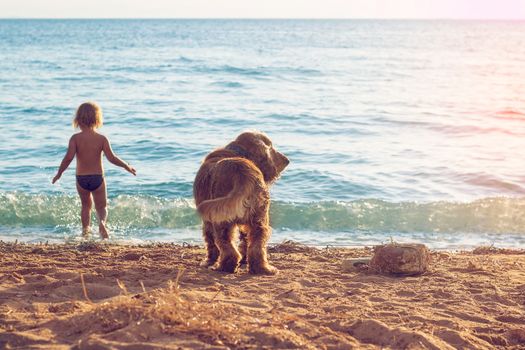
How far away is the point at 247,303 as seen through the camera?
5.25 meters

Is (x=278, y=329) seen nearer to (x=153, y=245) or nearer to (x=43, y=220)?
(x=153, y=245)

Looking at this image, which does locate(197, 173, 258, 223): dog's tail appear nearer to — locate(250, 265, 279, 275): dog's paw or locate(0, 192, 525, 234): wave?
locate(250, 265, 279, 275): dog's paw

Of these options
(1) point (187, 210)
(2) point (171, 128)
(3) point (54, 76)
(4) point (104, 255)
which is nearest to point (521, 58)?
(3) point (54, 76)

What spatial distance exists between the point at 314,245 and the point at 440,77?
1132 inches

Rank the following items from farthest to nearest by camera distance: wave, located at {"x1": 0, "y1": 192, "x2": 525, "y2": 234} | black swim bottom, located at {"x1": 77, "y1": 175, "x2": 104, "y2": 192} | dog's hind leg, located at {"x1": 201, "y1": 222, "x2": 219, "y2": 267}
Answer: wave, located at {"x1": 0, "y1": 192, "x2": 525, "y2": 234}
black swim bottom, located at {"x1": 77, "y1": 175, "x2": 104, "y2": 192}
dog's hind leg, located at {"x1": 201, "y1": 222, "x2": 219, "y2": 267}

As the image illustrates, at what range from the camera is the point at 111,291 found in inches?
219

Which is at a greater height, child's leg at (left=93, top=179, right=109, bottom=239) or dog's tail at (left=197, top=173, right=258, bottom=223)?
dog's tail at (left=197, top=173, right=258, bottom=223)

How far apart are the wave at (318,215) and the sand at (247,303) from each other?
254cm

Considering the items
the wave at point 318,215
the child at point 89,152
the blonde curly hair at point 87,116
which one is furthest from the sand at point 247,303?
the wave at point 318,215

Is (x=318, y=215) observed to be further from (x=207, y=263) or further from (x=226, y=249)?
(x=226, y=249)

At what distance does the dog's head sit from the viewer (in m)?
6.69

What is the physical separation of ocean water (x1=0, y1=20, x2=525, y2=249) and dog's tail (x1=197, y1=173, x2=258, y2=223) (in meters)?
3.72

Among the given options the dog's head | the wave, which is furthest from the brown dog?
the wave

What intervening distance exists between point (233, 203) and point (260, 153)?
809 millimetres
